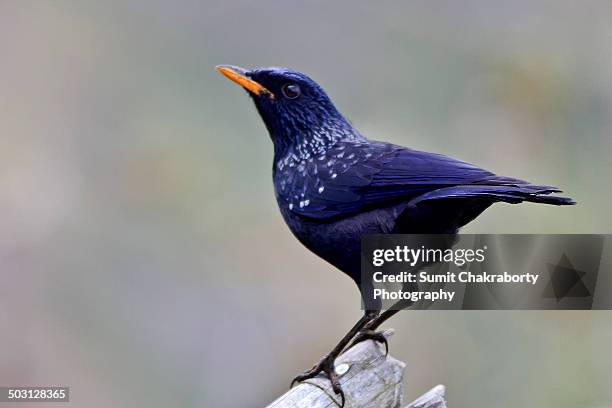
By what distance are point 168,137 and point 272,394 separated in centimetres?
299

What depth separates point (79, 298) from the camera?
8484 millimetres

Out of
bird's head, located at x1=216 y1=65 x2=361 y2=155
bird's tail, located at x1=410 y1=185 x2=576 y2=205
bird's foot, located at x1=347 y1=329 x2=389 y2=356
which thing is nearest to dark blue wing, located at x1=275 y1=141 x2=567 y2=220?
bird's tail, located at x1=410 y1=185 x2=576 y2=205

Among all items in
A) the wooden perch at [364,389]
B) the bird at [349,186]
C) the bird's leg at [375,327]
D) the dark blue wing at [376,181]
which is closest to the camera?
the dark blue wing at [376,181]

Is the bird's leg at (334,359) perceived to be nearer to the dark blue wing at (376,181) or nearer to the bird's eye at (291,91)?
the dark blue wing at (376,181)

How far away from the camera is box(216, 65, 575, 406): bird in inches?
182

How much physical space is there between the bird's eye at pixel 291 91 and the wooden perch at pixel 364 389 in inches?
60.1

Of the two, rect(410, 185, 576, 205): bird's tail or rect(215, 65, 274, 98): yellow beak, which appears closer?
rect(410, 185, 576, 205): bird's tail

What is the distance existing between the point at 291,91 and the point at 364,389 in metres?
1.74

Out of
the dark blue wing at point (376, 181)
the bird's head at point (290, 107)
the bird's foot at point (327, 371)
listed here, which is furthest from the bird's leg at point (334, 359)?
the bird's head at point (290, 107)

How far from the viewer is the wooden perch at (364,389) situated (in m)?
4.81

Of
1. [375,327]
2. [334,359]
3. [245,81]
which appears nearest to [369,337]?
[375,327]

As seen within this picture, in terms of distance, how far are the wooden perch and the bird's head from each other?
4.11 ft

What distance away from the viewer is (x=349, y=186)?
4949mm

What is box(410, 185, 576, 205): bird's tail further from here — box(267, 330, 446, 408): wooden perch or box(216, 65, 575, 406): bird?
box(267, 330, 446, 408): wooden perch
